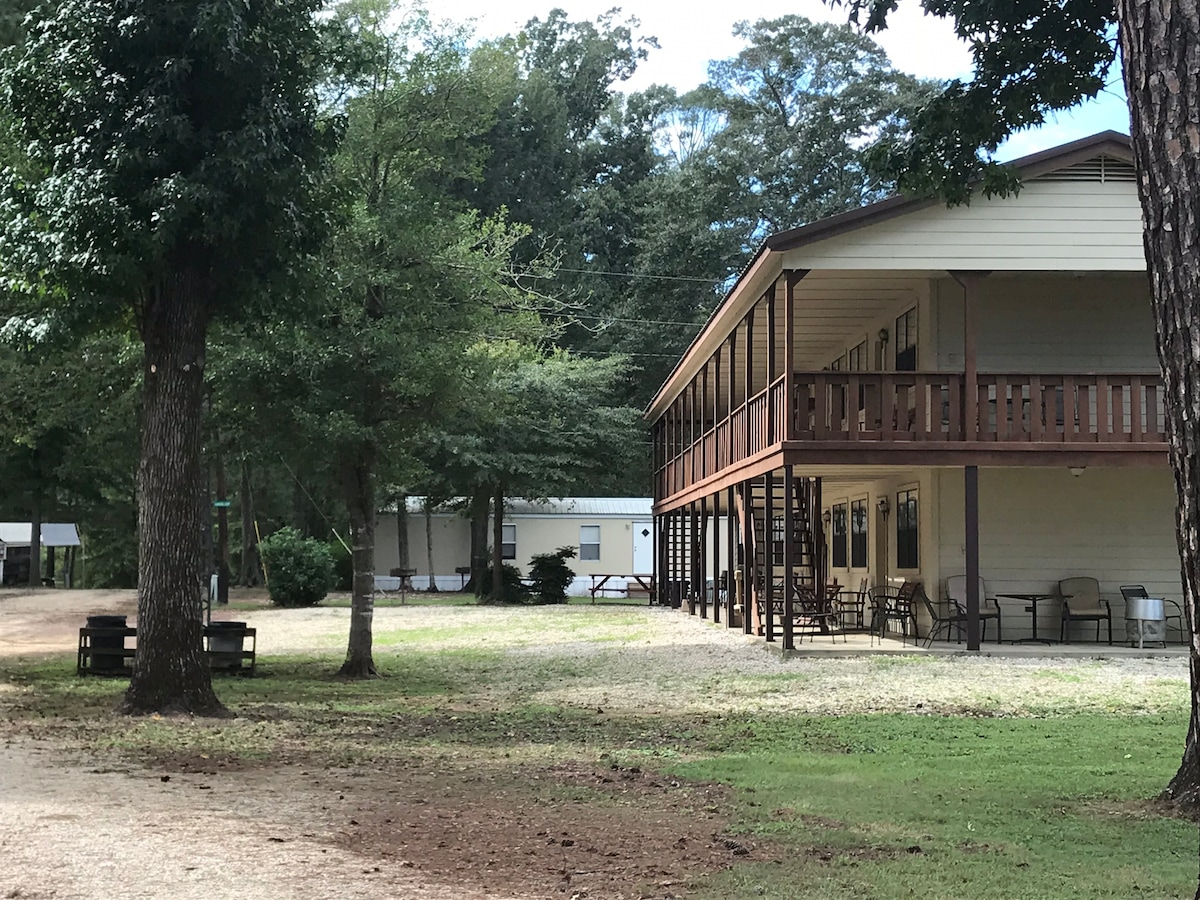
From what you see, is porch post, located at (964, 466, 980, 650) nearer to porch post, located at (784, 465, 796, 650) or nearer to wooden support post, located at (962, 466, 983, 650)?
wooden support post, located at (962, 466, 983, 650)

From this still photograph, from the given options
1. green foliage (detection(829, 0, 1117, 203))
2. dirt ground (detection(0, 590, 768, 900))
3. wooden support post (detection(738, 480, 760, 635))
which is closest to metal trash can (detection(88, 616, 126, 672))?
dirt ground (detection(0, 590, 768, 900))

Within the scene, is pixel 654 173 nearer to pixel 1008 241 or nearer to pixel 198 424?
pixel 1008 241

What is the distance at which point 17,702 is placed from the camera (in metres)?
11.7

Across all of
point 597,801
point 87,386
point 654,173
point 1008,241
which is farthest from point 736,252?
point 597,801

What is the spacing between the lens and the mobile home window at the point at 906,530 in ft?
61.1

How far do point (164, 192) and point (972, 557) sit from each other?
392 inches

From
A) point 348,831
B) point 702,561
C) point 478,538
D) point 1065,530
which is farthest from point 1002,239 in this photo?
point 478,538

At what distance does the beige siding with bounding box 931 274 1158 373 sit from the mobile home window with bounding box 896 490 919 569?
2.34 meters

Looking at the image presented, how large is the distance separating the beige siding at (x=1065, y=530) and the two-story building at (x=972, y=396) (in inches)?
1.0

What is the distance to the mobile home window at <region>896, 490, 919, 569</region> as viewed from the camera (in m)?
18.6

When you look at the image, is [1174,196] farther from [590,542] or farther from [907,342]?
[590,542]

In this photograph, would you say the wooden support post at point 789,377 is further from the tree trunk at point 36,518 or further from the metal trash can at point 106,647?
the tree trunk at point 36,518

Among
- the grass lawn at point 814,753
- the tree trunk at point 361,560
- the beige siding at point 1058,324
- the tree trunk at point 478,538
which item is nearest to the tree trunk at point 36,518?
the tree trunk at point 478,538

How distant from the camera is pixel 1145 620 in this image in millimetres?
16422
